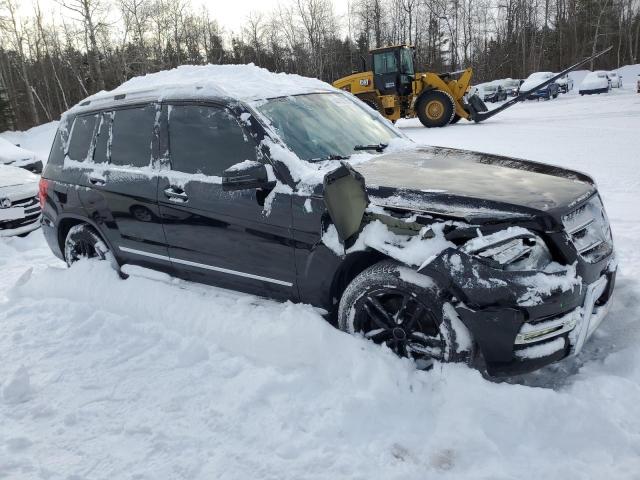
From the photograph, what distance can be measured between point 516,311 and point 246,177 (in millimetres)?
1683

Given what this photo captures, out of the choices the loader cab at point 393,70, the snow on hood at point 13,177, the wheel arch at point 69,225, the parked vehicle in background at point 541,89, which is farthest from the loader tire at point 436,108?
the parked vehicle in background at point 541,89

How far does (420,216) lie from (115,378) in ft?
6.93

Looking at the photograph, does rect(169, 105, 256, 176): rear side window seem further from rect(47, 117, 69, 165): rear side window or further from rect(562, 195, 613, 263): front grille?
rect(562, 195, 613, 263): front grille

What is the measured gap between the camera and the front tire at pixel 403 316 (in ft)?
8.48

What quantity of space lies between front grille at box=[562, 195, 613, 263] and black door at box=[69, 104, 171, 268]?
277 cm

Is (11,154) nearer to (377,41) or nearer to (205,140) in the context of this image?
(205,140)

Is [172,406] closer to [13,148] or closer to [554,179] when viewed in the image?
[554,179]

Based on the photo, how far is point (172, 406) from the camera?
2.77m

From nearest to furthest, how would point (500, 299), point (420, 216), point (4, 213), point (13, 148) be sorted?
point (500, 299) < point (420, 216) < point (4, 213) < point (13, 148)

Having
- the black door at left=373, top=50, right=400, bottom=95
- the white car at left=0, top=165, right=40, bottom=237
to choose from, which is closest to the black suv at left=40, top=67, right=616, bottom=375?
the white car at left=0, top=165, right=40, bottom=237

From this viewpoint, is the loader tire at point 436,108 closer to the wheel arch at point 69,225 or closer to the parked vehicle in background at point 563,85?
the wheel arch at point 69,225

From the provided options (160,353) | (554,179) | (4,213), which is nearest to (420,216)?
(554,179)

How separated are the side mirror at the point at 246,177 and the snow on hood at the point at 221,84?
2.12 ft

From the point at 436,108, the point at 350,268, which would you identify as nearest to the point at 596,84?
the point at 436,108
